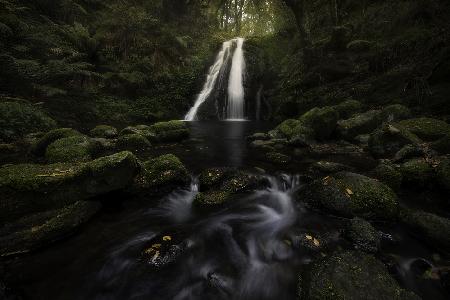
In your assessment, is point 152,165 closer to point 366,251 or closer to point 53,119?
point 366,251

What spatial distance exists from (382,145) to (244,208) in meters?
4.87

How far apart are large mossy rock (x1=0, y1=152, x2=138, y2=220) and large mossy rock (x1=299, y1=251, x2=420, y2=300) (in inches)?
125

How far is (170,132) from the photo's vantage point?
9.87 metres

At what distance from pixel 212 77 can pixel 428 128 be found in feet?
48.3

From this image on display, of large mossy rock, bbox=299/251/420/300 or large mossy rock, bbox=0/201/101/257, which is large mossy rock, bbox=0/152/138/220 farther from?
large mossy rock, bbox=299/251/420/300

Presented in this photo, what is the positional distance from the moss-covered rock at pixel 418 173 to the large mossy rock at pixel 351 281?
293 cm

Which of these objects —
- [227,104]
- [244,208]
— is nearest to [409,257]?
[244,208]

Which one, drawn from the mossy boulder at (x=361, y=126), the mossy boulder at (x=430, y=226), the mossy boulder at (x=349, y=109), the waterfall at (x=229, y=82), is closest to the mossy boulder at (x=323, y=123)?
the mossy boulder at (x=361, y=126)

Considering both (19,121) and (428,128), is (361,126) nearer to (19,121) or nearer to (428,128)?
(428,128)

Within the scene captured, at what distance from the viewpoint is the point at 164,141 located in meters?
9.65

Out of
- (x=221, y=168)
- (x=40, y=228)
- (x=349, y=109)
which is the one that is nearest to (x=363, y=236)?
(x=221, y=168)

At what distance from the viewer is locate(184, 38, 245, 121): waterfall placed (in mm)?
17781

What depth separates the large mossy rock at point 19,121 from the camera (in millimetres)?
8312

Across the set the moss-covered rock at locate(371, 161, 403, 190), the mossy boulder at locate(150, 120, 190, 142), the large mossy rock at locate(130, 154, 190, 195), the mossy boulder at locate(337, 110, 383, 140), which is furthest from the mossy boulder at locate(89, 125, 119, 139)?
the moss-covered rock at locate(371, 161, 403, 190)
